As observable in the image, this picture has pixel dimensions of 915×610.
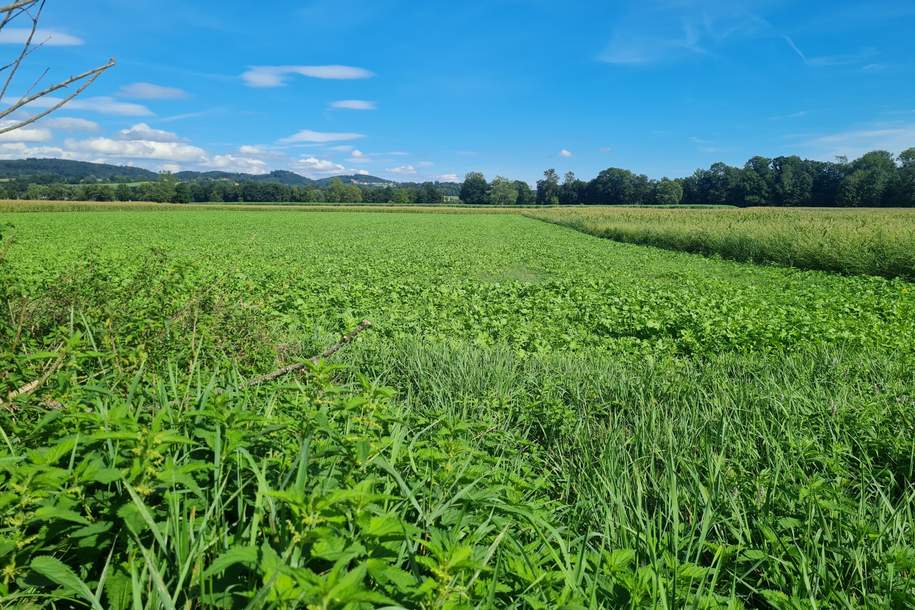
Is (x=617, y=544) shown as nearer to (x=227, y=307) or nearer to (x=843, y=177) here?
(x=227, y=307)

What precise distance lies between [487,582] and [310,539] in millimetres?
606

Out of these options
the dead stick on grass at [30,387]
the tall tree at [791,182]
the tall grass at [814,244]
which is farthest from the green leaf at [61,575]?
the tall tree at [791,182]

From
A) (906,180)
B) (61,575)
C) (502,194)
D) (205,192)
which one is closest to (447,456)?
(61,575)

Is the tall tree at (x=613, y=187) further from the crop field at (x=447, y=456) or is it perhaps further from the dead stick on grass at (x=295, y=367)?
the dead stick on grass at (x=295, y=367)

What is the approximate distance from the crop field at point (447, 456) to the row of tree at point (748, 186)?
86826 mm

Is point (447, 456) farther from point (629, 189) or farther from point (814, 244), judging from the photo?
point (629, 189)

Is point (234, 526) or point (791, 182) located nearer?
point (234, 526)

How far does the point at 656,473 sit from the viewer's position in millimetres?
3477

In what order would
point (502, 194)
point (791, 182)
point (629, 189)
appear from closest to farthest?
point (791, 182) < point (629, 189) < point (502, 194)

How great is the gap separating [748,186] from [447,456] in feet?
372

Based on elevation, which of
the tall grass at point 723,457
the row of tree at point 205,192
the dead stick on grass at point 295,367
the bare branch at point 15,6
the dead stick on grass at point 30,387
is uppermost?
the row of tree at point 205,192

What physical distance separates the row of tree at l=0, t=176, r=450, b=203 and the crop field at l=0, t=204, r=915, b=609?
350 ft

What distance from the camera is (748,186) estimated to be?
97500mm

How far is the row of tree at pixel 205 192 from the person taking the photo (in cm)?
9181
